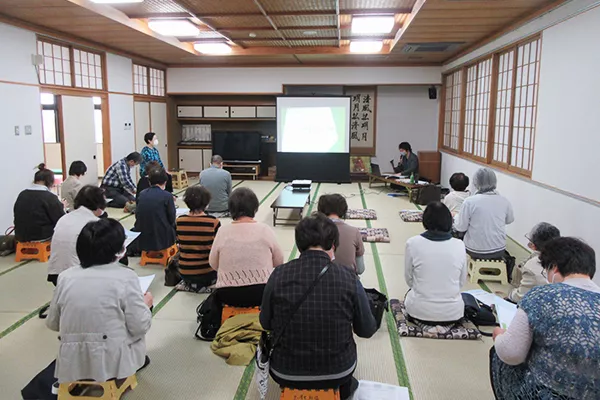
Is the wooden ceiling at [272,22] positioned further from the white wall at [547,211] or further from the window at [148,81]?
the white wall at [547,211]

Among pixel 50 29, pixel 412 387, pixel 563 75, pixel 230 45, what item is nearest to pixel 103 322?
pixel 412 387

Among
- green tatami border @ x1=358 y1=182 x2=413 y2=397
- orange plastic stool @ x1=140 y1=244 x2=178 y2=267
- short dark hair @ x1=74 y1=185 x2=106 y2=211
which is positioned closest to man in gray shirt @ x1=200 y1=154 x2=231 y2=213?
orange plastic stool @ x1=140 y1=244 x2=178 y2=267

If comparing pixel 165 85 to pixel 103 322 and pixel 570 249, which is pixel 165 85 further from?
pixel 570 249

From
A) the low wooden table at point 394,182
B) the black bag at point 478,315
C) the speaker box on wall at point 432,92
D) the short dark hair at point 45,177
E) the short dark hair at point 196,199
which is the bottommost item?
the black bag at point 478,315

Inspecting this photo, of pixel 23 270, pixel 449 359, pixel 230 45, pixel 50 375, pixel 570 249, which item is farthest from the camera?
pixel 230 45

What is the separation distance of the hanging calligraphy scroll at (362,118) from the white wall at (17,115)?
6.52 meters

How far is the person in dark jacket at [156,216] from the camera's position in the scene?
13.7 ft

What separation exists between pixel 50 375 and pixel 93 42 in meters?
6.25

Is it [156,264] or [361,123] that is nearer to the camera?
[156,264]

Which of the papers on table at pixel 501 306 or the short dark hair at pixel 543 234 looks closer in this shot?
the papers on table at pixel 501 306

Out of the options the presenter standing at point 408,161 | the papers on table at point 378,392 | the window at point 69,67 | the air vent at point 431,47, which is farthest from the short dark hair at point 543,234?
the window at point 69,67

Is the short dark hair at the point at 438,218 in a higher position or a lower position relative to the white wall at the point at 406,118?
lower

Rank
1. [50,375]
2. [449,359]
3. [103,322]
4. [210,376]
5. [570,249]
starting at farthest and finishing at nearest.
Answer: [449,359], [210,376], [50,375], [103,322], [570,249]

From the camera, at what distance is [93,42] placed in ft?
24.2
